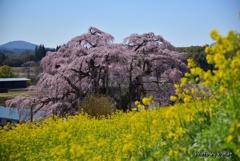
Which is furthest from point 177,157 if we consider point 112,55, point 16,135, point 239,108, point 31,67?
point 31,67

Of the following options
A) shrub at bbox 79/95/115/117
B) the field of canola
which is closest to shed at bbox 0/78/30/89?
shrub at bbox 79/95/115/117

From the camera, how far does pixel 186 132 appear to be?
352 centimetres

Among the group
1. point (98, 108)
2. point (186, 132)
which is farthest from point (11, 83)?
point (186, 132)

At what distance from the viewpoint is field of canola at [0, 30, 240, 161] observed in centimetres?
261

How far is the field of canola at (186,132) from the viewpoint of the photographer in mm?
2609

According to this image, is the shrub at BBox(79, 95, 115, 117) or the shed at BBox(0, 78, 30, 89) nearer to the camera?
the shrub at BBox(79, 95, 115, 117)

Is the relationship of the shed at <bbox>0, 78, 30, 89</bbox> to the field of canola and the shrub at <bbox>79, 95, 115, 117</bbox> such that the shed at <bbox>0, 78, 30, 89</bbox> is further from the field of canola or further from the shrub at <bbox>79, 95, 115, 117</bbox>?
the field of canola

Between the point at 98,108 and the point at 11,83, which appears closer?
the point at 98,108

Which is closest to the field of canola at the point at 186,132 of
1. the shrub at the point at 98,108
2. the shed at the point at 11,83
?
the shrub at the point at 98,108

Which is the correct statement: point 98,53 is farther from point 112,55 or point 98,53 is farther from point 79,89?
point 79,89

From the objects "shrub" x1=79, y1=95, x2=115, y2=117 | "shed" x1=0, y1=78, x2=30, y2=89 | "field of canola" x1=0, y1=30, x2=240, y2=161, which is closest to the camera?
"field of canola" x1=0, y1=30, x2=240, y2=161

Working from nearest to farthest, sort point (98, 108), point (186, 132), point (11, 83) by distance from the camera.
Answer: point (186, 132), point (98, 108), point (11, 83)

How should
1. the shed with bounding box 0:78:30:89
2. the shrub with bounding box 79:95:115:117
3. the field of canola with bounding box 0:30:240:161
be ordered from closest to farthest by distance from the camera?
the field of canola with bounding box 0:30:240:161 < the shrub with bounding box 79:95:115:117 < the shed with bounding box 0:78:30:89

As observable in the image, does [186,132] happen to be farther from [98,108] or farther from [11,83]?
[11,83]
